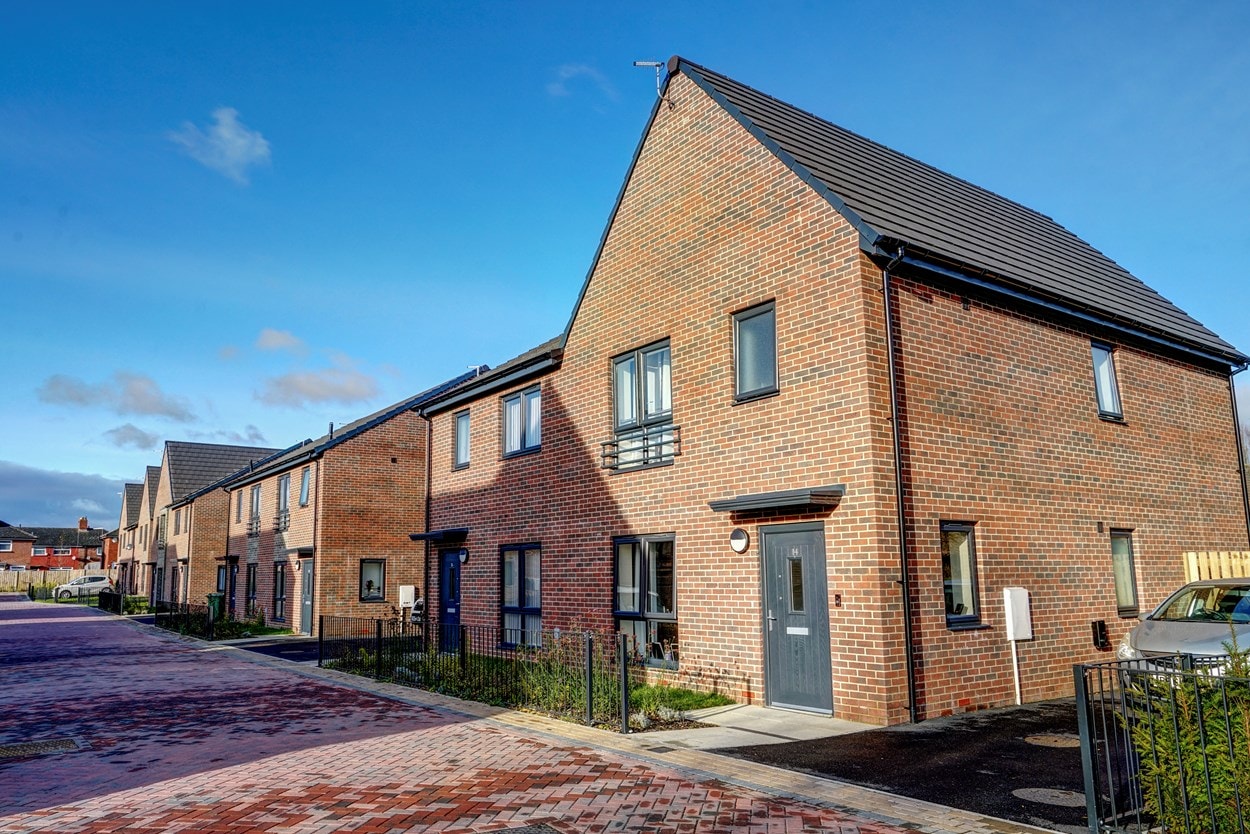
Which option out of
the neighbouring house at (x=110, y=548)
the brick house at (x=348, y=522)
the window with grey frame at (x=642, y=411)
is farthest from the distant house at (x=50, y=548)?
the window with grey frame at (x=642, y=411)

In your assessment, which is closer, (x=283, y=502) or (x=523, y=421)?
(x=523, y=421)

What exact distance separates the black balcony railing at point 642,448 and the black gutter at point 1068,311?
4.18m

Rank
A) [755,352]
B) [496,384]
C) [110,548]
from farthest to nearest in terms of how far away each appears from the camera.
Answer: [110,548], [496,384], [755,352]

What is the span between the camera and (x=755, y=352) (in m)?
12.1

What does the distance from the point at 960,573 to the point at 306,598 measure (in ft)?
73.6

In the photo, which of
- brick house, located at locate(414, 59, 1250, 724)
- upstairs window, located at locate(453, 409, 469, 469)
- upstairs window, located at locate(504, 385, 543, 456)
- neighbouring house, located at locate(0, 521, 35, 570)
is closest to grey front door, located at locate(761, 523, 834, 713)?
brick house, located at locate(414, 59, 1250, 724)

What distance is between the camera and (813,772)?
7680 millimetres

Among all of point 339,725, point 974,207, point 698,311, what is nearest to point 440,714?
point 339,725

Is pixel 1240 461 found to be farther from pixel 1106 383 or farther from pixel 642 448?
pixel 642 448

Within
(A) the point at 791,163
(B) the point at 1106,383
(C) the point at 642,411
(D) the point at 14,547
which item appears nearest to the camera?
(A) the point at 791,163

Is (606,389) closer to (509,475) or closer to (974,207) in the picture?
(509,475)

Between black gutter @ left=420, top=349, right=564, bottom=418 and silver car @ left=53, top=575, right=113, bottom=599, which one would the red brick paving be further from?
silver car @ left=53, top=575, right=113, bottom=599

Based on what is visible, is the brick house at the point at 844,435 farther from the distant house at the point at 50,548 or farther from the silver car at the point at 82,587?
the distant house at the point at 50,548

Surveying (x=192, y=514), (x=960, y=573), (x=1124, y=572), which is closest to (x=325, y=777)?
(x=960, y=573)
